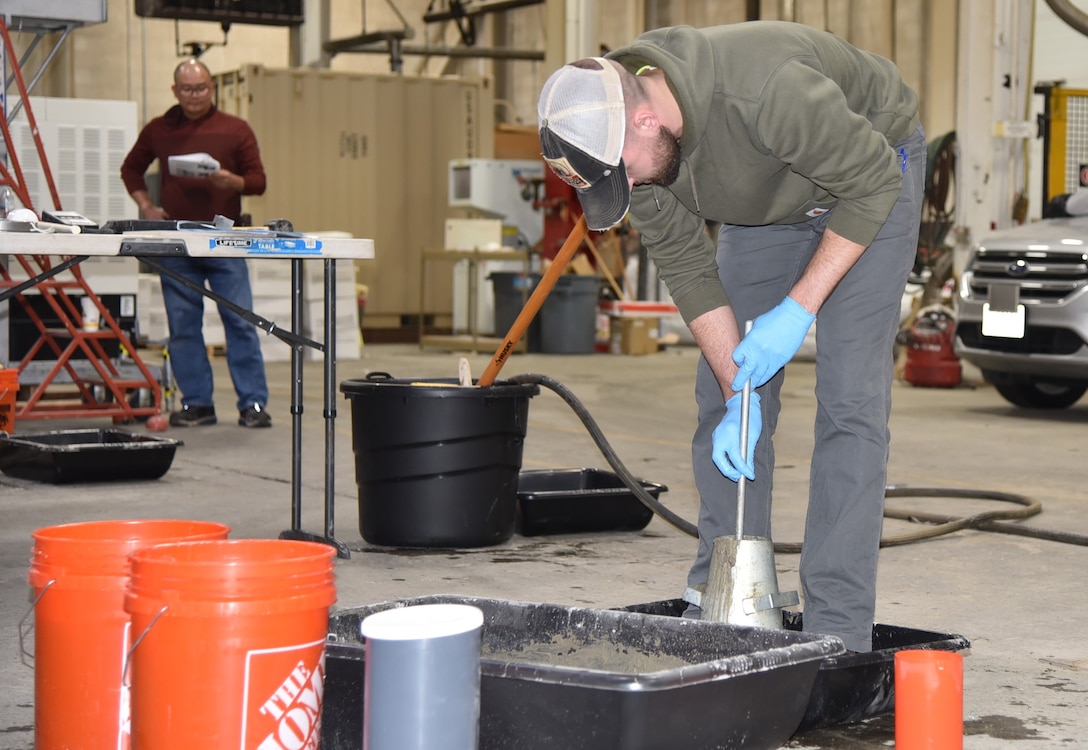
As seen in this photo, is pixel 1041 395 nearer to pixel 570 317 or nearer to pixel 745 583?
pixel 570 317

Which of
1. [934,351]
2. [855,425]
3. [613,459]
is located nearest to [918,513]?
[613,459]

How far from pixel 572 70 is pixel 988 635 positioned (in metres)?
1.53

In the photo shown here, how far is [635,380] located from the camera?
30.9ft

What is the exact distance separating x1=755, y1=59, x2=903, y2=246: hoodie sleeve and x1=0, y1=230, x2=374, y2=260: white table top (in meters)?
→ 1.48

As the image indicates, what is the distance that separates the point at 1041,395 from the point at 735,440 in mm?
5904

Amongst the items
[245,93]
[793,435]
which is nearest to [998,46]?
[793,435]

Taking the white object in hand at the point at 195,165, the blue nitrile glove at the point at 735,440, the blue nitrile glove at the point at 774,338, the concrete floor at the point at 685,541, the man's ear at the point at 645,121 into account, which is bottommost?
the concrete floor at the point at 685,541

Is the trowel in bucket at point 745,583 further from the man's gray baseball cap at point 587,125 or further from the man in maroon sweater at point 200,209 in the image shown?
the man in maroon sweater at point 200,209

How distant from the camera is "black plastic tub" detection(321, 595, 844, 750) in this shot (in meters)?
1.91

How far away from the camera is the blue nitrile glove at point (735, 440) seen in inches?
96.7

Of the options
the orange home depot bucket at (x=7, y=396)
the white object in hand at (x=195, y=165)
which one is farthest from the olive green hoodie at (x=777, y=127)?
the orange home depot bucket at (x=7, y=396)

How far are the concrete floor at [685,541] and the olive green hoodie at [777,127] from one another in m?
0.86

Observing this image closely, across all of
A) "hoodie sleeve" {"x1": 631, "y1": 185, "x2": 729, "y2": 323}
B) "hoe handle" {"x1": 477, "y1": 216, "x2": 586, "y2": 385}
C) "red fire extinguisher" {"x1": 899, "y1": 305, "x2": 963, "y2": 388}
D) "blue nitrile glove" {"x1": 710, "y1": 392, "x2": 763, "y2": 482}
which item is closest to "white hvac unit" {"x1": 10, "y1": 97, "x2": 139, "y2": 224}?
"hoe handle" {"x1": 477, "y1": 216, "x2": 586, "y2": 385}

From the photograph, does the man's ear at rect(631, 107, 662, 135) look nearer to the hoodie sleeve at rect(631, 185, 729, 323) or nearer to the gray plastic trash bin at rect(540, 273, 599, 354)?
the hoodie sleeve at rect(631, 185, 729, 323)
